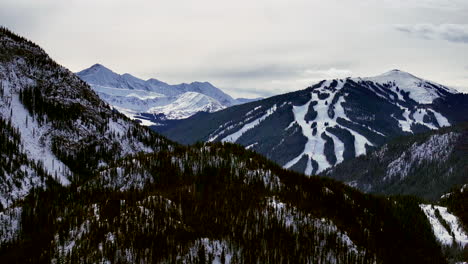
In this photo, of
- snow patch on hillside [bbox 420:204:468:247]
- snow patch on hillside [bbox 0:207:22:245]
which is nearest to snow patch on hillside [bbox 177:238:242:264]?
snow patch on hillside [bbox 0:207:22:245]

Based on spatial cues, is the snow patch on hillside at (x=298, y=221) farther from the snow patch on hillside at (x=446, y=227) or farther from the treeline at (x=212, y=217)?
the snow patch on hillside at (x=446, y=227)

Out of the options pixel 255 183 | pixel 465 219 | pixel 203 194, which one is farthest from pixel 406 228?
pixel 203 194

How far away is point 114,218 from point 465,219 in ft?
103

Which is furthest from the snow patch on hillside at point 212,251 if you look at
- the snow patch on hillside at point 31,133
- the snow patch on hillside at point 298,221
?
the snow patch on hillside at point 31,133

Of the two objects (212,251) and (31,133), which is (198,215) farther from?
(31,133)

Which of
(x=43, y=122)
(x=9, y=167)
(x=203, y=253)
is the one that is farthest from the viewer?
(x=43, y=122)

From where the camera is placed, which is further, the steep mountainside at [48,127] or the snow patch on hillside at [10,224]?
the steep mountainside at [48,127]

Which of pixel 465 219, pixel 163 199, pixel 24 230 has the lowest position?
pixel 465 219

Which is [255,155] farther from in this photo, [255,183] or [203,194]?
[203,194]

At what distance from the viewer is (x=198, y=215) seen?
2719 centimetres

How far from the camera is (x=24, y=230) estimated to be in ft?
89.4

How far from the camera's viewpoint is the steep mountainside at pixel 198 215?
23.9 meters

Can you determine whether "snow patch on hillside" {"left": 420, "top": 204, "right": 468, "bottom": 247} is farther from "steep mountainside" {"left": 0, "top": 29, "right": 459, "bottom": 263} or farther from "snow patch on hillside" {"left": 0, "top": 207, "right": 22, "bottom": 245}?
"snow patch on hillside" {"left": 0, "top": 207, "right": 22, "bottom": 245}

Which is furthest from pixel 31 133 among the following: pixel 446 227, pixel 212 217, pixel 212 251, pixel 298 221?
pixel 446 227
